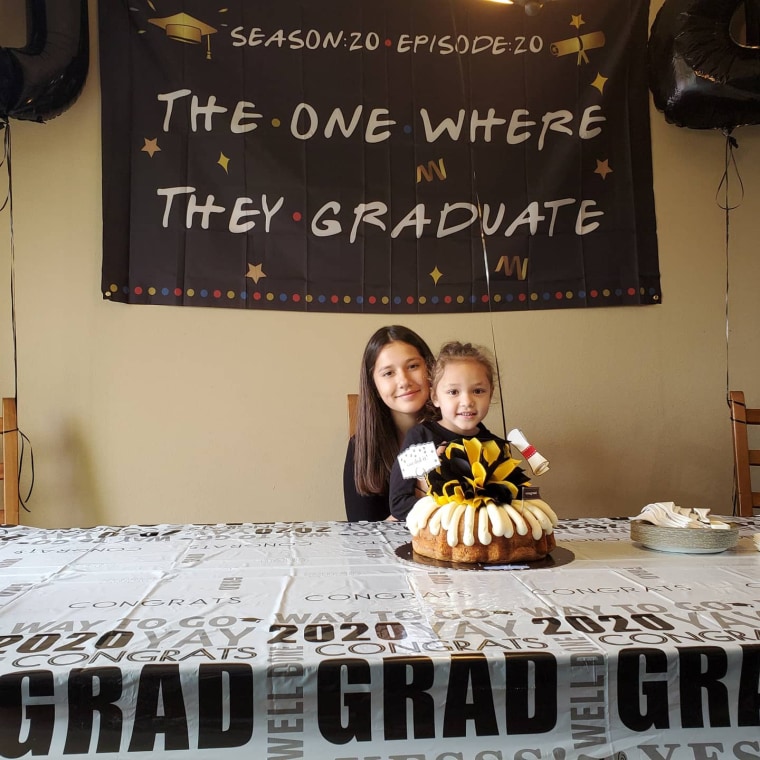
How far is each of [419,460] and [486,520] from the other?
266mm

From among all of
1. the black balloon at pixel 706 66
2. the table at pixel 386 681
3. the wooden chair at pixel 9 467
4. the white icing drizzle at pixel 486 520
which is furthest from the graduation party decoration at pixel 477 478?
the black balloon at pixel 706 66

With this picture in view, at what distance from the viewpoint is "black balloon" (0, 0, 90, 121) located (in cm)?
184

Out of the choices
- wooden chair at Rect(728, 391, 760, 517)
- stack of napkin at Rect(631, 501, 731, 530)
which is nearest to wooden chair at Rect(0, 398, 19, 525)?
stack of napkin at Rect(631, 501, 731, 530)

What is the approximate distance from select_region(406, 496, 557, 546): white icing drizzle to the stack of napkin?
226 mm

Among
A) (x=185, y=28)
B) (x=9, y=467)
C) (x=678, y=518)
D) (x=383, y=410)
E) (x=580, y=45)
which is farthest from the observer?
(x=580, y=45)

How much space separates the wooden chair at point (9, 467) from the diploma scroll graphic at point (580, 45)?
195 cm

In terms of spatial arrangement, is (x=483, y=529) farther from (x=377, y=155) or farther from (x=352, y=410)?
(x=377, y=155)

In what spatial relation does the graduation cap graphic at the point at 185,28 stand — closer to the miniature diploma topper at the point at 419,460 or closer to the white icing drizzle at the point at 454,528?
the miniature diploma topper at the point at 419,460

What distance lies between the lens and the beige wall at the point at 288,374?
6.81ft

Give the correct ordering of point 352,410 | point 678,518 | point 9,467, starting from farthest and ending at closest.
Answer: point 352,410
point 9,467
point 678,518

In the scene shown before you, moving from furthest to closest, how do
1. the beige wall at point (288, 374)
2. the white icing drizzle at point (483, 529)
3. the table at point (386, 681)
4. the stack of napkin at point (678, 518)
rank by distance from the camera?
1. the beige wall at point (288, 374)
2. the stack of napkin at point (678, 518)
3. the white icing drizzle at point (483, 529)
4. the table at point (386, 681)

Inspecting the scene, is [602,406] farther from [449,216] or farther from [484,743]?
[484,743]

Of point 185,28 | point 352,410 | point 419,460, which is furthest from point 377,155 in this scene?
point 419,460

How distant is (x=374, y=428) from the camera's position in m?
1.74
